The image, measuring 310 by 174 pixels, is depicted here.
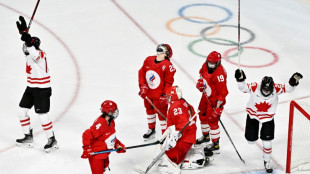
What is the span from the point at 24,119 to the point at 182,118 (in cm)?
166

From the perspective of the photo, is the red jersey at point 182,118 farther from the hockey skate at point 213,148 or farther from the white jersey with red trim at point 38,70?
the white jersey with red trim at point 38,70

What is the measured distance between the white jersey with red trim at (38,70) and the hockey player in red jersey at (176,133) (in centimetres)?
123

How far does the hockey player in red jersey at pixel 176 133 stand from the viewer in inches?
190

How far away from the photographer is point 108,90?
21.7ft

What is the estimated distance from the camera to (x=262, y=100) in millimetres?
4855

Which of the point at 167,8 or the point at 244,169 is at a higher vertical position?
the point at 167,8

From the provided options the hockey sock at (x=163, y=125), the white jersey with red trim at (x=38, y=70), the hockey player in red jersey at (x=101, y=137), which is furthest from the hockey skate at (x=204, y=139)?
the white jersey with red trim at (x=38, y=70)

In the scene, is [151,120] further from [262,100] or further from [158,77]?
[262,100]

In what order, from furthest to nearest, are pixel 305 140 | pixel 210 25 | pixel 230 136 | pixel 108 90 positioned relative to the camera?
pixel 210 25 → pixel 108 90 → pixel 230 136 → pixel 305 140

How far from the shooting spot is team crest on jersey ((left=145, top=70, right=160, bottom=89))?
17.5 feet

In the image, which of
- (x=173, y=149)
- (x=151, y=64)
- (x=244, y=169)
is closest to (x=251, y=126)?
Result: (x=244, y=169)

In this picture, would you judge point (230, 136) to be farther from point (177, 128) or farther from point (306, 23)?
point (306, 23)

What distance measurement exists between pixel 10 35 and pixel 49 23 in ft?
2.24

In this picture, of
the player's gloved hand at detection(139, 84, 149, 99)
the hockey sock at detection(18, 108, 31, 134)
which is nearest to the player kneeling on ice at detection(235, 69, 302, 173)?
the player's gloved hand at detection(139, 84, 149, 99)
